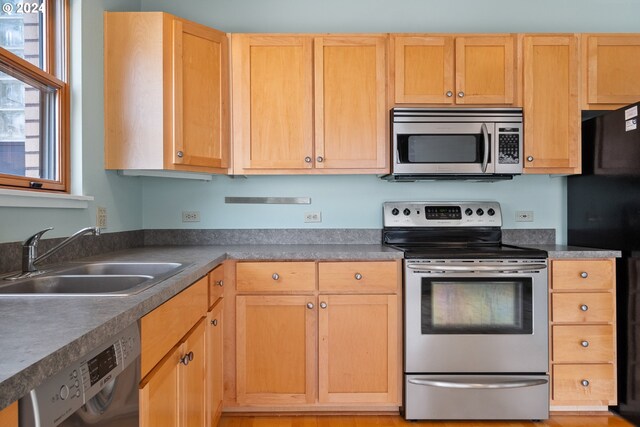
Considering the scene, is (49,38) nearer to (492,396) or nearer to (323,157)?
(323,157)

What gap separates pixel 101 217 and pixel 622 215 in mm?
2754

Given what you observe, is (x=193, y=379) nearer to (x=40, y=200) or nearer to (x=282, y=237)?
(x=40, y=200)

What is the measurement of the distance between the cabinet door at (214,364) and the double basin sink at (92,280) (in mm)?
347

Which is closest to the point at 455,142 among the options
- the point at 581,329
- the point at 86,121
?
the point at 581,329

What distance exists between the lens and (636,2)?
9.30 feet

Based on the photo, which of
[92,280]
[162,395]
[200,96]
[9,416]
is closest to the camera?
[9,416]

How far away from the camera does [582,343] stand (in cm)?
224

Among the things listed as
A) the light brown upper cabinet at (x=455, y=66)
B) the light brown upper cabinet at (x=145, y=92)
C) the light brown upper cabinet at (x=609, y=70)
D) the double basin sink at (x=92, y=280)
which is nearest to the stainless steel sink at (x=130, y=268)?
the double basin sink at (x=92, y=280)

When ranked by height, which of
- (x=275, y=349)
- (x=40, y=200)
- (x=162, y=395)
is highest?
(x=40, y=200)

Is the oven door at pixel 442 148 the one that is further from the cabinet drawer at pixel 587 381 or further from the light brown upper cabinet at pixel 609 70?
the cabinet drawer at pixel 587 381

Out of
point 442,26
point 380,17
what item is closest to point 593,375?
point 442,26

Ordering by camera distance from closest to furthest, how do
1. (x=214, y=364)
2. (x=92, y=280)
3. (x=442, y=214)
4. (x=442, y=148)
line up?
(x=92, y=280), (x=214, y=364), (x=442, y=148), (x=442, y=214)

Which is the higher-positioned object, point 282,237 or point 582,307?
point 282,237

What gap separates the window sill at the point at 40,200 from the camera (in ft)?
4.86
